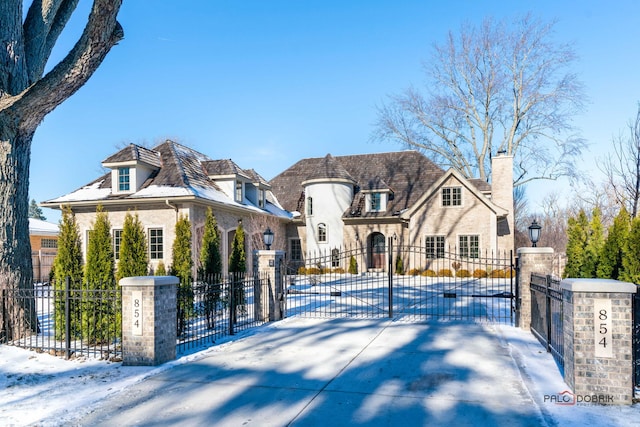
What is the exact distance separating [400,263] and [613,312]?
1999cm

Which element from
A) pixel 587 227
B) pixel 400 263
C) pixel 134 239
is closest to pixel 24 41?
pixel 134 239

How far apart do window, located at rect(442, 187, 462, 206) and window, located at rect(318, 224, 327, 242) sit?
7432 millimetres

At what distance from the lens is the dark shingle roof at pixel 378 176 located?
2802cm

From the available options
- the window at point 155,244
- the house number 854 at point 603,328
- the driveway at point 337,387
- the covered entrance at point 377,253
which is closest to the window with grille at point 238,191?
the window at point 155,244

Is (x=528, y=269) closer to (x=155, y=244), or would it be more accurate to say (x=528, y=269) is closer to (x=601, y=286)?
(x=601, y=286)

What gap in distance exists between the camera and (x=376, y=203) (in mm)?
27891

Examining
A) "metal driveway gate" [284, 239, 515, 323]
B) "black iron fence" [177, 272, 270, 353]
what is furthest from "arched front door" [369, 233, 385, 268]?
"black iron fence" [177, 272, 270, 353]

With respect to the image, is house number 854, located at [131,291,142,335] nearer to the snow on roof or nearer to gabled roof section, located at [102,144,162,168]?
gabled roof section, located at [102,144,162,168]

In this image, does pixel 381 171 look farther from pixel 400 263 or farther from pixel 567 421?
pixel 567 421

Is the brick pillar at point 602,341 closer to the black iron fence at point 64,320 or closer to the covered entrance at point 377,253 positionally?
the black iron fence at point 64,320

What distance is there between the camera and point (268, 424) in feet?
16.0

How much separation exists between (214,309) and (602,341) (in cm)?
782

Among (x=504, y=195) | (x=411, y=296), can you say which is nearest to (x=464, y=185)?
(x=504, y=195)

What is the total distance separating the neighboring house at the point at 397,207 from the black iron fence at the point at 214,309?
503 inches
